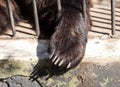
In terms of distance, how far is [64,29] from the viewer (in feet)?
8.29

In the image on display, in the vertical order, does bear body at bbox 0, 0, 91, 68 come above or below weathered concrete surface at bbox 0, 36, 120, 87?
above

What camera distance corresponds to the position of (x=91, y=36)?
8.59ft

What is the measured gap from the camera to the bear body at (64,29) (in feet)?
7.73

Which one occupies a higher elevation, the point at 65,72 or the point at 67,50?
the point at 67,50

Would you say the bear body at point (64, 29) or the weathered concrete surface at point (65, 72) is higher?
the bear body at point (64, 29)

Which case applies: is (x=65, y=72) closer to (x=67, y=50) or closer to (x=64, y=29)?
(x=67, y=50)

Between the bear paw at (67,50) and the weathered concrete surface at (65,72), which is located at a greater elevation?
the bear paw at (67,50)

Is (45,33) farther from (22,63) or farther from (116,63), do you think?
(116,63)

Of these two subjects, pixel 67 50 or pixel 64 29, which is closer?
pixel 67 50

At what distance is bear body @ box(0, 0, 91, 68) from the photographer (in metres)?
2.36

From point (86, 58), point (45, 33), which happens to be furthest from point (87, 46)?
point (45, 33)

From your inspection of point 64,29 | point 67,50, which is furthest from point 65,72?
point 64,29

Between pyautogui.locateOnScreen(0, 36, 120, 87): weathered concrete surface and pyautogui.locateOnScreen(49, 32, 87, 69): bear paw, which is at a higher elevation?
pyautogui.locateOnScreen(49, 32, 87, 69): bear paw

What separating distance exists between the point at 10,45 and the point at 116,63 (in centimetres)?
74
